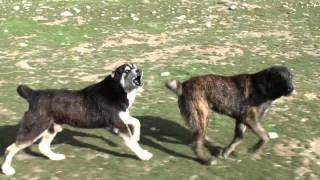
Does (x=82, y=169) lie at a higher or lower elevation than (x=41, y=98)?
lower

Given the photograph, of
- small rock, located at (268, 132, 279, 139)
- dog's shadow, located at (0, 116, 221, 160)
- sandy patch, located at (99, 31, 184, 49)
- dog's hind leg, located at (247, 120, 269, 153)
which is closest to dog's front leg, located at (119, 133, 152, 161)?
dog's shadow, located at (0, 116, 221, 160)

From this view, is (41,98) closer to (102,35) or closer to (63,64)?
(63,64)

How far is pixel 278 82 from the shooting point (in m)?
9.05

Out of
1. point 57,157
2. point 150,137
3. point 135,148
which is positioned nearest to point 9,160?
point 57,157

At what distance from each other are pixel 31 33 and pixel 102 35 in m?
2.51

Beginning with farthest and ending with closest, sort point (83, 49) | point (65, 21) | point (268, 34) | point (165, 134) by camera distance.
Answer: point (65, 21)
point (268, 34)
point (83, 49)
point (165, 134)

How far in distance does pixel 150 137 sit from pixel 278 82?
9.02 ft

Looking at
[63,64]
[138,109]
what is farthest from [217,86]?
[63,64]

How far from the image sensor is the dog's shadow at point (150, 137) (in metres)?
9.83

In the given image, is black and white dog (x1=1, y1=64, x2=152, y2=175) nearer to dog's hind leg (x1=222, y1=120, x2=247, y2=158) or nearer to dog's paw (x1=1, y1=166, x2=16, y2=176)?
dog's paw (x1=1, y1=166, x2=16, y2=176)

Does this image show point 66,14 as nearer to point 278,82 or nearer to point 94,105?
point 94,105

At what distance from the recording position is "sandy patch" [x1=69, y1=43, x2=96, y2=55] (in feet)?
58.7

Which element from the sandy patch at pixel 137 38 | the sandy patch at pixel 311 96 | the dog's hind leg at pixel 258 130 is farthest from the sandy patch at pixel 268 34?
the dog's hind leg at pixel 258 130

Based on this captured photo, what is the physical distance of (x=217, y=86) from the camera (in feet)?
31.0
